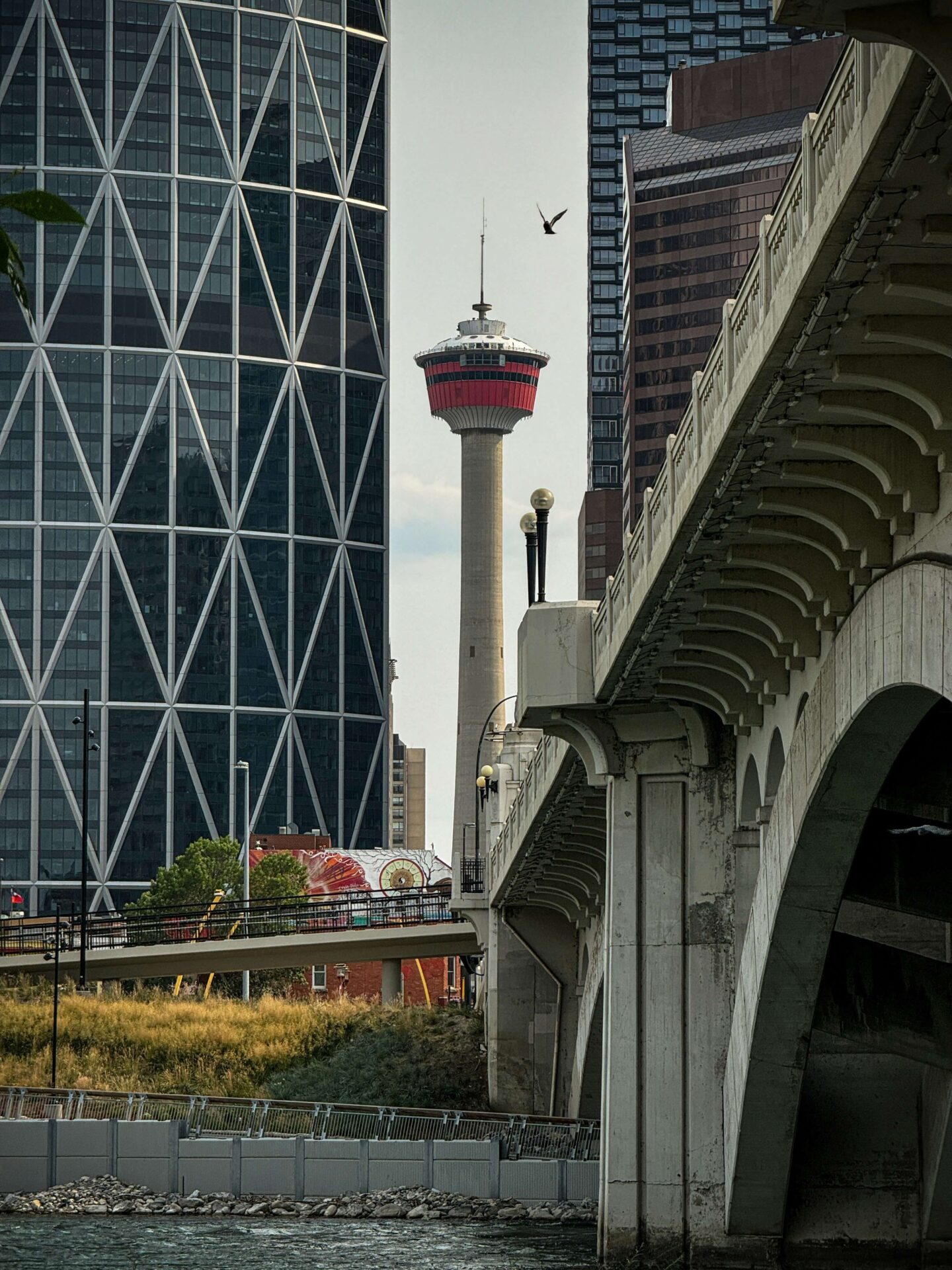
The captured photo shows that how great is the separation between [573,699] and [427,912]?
74.3m

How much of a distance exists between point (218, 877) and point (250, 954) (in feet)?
169

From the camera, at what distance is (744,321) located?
18953mm

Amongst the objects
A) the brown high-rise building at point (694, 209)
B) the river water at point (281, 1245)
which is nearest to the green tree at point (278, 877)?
the brown high-rise building at point (694, 209)

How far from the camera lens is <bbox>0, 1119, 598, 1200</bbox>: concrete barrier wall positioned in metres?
46.5

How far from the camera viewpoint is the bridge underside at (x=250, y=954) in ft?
259

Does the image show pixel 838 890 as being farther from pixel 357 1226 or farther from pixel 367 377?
pixel 367 377

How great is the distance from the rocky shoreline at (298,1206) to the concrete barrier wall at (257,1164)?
0.43 m

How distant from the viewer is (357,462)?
→ 198 meters

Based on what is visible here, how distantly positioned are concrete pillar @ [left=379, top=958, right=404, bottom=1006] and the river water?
39652mm

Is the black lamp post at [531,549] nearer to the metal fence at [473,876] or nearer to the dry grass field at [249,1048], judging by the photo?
the dry grass field at [249,1048]

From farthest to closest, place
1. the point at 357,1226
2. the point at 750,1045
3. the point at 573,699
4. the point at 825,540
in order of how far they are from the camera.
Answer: the point at 357,1226 < the point at 573,699 < the point at 750,1045 < the point at 825,540

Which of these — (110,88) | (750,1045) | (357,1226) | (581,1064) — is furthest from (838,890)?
(110,88)

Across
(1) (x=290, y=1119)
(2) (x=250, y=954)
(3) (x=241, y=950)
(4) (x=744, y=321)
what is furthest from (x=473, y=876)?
(4) (x=744, y=321)

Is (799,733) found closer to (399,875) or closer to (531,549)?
(531,549)
